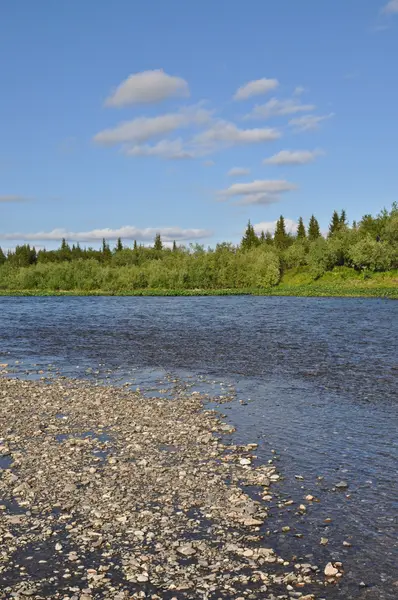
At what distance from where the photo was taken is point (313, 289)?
149125 mm

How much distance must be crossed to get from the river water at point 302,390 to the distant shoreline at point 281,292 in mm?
66744

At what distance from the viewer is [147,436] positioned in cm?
1917

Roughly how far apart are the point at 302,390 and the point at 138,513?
16895 mm

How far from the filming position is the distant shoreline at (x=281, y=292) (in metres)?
130

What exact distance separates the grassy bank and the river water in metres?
70.6

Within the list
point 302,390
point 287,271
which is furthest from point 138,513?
point 287,271

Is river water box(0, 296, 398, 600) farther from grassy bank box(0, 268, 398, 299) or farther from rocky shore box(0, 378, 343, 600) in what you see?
grassy bank box(0, 268, 398, 299)

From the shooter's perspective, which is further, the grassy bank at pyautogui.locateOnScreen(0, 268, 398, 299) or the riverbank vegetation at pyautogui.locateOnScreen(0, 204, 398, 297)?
the riverbank vegetation at pyautogui.locateOnScreen(0, 204, 398, 297)

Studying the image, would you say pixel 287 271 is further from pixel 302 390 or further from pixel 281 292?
pixel 302 390

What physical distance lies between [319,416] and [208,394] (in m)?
→ 6.65

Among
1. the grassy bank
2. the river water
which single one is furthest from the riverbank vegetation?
the river water

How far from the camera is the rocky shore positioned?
32.4 feet

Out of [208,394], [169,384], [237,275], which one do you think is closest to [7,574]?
[208,394]

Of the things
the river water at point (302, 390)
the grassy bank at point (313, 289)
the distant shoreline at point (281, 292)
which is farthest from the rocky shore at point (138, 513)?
the grassy bank at point (313, 289)
